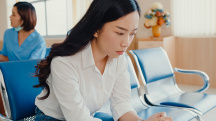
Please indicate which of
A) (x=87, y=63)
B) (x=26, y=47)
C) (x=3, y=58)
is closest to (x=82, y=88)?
(x=87, y=63)

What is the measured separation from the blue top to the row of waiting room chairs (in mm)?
995

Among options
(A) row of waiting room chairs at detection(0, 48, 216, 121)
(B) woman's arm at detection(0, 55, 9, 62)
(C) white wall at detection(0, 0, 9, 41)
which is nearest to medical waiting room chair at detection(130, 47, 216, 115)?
(A) row of waiting room chairs at detection(0, 48, 216, 121)

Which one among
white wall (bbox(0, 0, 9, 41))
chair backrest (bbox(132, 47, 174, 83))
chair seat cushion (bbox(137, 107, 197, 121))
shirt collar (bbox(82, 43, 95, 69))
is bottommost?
chair seat cushion (bbox(137, 107, 197, 121))

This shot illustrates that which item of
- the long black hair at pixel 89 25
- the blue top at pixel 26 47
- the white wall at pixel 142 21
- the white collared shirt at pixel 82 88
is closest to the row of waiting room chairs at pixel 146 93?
the white collared shirt at pixel 82 88

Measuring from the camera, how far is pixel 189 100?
2043 millimetres

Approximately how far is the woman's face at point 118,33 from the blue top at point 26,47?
1.53 m

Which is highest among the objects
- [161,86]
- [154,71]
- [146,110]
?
[154,71]

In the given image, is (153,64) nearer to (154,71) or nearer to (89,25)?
(154,71)

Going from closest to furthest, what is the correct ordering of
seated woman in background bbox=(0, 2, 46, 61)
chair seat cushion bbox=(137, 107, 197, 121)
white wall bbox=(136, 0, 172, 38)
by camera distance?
chair seat cushion bbox=(137, 107, 197, 121)
seated woman in background bbox=(0, 2, 46, 61)
white wall bbox=(136, 0, 172, 38)

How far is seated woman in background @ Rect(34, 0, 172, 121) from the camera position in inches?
40.9

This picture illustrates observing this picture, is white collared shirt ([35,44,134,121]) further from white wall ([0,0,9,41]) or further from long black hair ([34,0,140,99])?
white wall ([0,0,9,41])

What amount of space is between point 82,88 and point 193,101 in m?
1.22

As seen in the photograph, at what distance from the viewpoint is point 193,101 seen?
6.58 feet

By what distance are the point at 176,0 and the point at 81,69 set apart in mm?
4001
